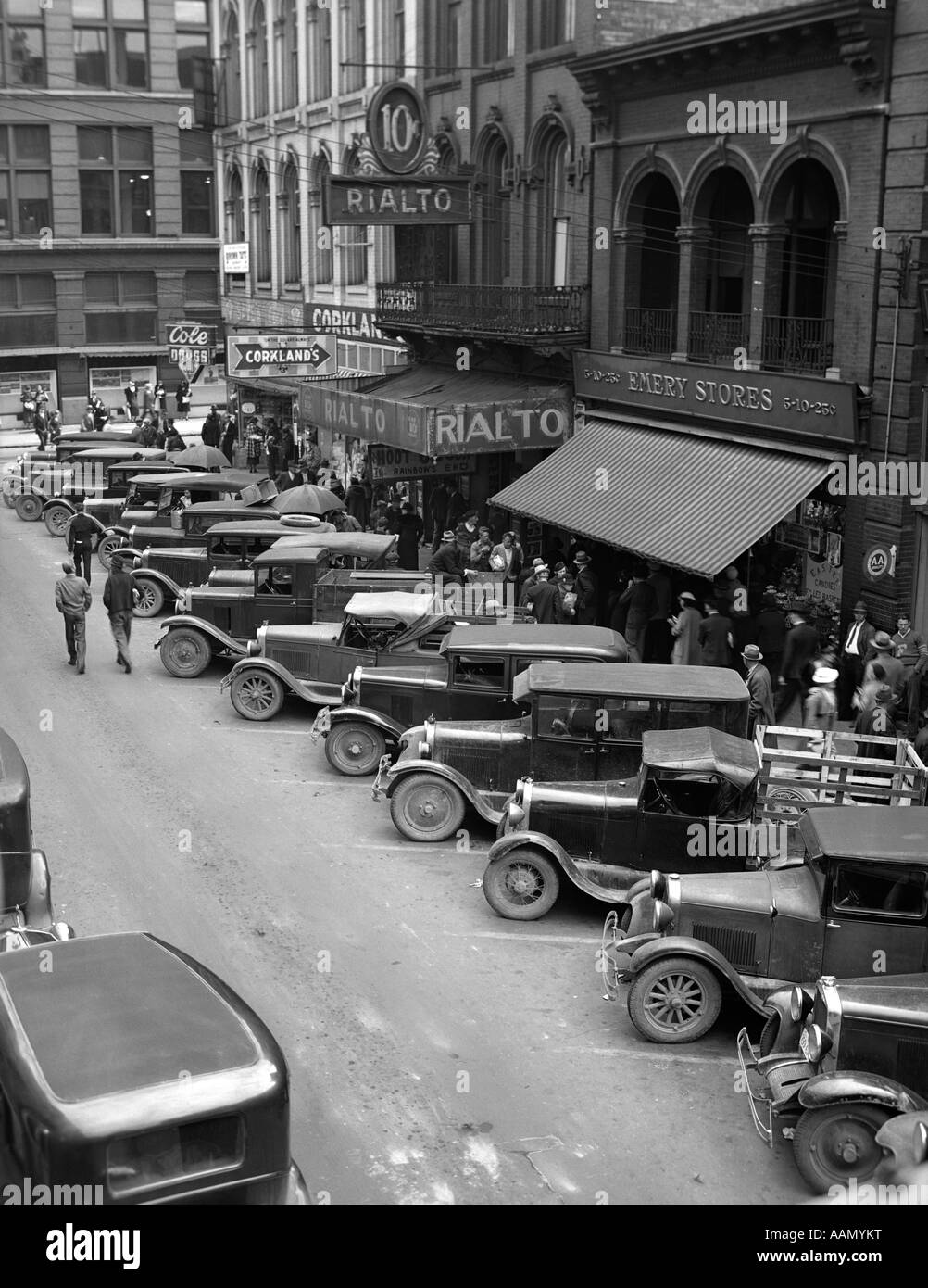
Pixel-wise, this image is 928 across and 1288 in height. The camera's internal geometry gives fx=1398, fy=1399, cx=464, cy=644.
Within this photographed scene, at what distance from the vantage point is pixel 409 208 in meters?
26.5

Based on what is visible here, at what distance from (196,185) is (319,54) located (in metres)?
25.0

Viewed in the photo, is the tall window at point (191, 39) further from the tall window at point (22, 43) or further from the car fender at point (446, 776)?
the car fender at point (446, 776)

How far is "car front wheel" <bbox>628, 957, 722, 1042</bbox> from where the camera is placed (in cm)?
985

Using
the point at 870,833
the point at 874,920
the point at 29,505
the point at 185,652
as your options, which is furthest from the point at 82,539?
the point at 874,920

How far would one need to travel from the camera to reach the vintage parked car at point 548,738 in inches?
508

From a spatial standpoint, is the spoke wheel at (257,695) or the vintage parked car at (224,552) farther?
the vintage parked car at (224,552)

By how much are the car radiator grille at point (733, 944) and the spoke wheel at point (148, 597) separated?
627 inches

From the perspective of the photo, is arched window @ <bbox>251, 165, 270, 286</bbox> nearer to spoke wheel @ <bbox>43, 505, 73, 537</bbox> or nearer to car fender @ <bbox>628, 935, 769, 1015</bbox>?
spoke wheel @ <bbox>43, 505, 73, 537</bbox>

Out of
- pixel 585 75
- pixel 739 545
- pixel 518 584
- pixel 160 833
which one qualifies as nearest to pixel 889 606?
pixel 739 545

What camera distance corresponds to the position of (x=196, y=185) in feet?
202

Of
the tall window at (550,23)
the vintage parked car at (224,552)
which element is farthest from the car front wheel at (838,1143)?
the tall window at (550,23)

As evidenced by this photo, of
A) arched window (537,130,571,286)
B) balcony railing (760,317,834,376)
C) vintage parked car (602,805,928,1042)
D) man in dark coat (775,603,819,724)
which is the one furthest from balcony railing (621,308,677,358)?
vintage parked car (602,805,928,1042)

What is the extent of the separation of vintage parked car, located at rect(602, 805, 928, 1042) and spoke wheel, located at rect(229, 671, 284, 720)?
8575 mm

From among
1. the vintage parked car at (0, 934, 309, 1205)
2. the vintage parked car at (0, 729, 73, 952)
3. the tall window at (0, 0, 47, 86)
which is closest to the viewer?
the vintage parked car at (0, 934, 309, 1205)
